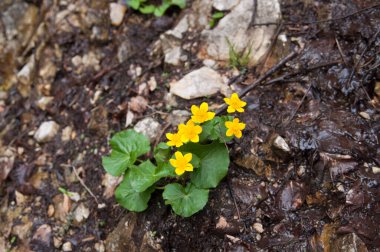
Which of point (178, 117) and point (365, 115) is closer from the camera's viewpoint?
point (365, 115)

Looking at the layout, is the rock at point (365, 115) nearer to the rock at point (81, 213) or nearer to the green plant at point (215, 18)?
the green plant at point (215, 18)

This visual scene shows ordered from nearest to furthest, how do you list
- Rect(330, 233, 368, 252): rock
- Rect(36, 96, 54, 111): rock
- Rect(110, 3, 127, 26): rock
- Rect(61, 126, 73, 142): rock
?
Rect(330, 233, 368, 252): rock
Rect(61, 126, 73, 142): rock
Rect(36, 96, 54, 111): rock
Rect(110, 3, 127, 26): rock

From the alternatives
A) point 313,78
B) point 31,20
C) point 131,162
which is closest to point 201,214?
point 131,162

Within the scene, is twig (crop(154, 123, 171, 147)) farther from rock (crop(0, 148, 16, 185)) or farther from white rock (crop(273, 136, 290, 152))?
rock (crop(0, 148, 16, 185))

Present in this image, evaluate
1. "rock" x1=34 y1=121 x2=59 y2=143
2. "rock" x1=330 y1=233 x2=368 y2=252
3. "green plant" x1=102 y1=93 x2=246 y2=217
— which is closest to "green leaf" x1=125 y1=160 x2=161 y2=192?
"green plant" x1=102 y1=93 x2=246 y2=217

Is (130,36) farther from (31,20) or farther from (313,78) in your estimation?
(313,78)

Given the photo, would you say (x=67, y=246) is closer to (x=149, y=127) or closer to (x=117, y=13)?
(x=149, y=127)

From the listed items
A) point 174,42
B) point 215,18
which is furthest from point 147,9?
point 215,18

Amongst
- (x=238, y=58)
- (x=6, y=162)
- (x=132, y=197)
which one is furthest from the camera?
(x=6, y=162)
